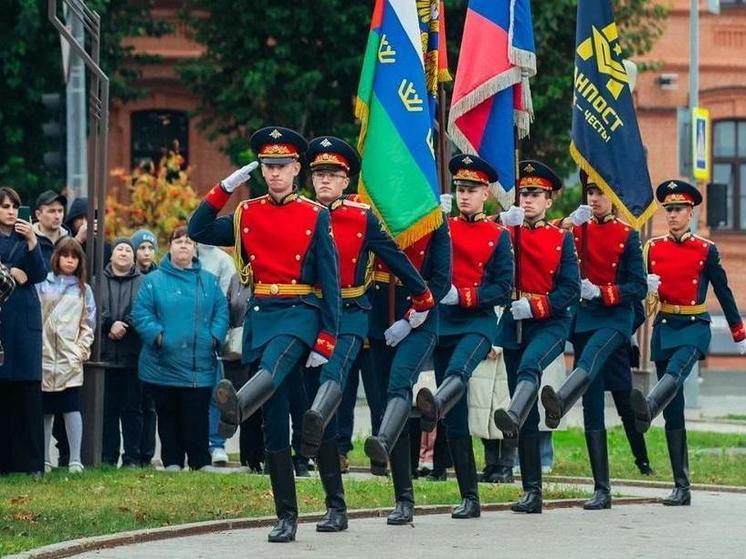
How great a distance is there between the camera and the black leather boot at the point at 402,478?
40.0 feet

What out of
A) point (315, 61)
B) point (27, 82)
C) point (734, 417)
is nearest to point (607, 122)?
point (734, 417)

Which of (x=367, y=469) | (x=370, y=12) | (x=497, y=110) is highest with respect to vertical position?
(x=370, y=12)

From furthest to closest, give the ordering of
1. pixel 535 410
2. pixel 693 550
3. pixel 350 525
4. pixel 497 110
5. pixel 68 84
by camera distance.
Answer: pixel 68 84, pixel 497 110, pixel 535 410, pixel 350 525, pixel 693 550

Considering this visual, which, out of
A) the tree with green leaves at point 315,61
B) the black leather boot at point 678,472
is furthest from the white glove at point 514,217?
the tree with green leaves at point 315,61

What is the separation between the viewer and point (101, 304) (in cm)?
1575

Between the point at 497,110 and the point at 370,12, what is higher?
the point at 370,12

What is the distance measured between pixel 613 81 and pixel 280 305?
4.09 metres

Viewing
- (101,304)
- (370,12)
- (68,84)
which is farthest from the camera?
(370,12)

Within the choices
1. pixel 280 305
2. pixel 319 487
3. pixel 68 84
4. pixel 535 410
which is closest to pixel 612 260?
pixel 535 410

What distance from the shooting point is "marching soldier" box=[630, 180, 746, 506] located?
→ 546 inches

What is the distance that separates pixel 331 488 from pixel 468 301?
156 cm

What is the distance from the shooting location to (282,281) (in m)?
11.3

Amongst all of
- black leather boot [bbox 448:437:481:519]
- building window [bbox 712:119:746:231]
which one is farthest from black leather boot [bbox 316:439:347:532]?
building window [bbox 712:119:746:231]

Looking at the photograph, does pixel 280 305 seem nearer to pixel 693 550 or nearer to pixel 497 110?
pixel 693 550
